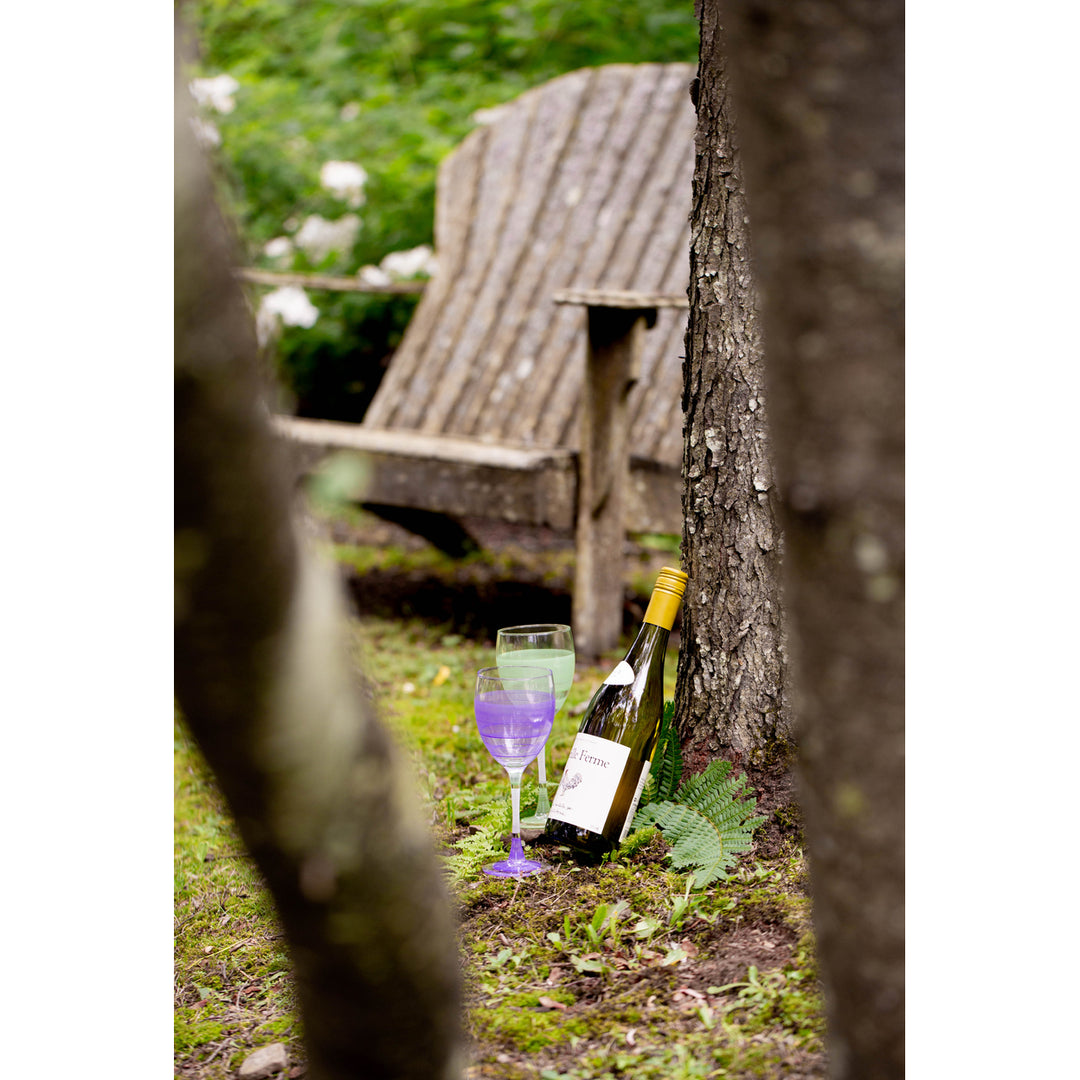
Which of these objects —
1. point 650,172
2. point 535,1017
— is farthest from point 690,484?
point 650,172

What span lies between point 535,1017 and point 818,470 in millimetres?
904

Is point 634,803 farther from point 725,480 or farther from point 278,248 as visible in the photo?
point 278,248

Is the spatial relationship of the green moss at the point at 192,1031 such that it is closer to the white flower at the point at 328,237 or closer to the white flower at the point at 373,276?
the white flower at the point at 373,276

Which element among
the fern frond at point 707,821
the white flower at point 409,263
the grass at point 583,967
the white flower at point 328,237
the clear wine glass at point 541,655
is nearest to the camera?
the grass at point 583,967

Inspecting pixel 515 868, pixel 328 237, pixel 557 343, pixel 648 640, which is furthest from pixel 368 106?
pixel 515 868

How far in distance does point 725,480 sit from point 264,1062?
1.09 metres

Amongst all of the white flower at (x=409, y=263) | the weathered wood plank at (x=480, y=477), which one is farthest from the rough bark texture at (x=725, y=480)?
the white flower at (x=409, y=263)

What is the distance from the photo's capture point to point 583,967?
1.51m

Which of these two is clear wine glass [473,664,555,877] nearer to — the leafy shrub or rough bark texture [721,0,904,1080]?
rough bark texture [721,0,904,1080]

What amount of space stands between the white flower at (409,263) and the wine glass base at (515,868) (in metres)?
3.96

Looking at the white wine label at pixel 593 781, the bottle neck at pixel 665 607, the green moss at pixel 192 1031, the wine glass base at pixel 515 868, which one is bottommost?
the green moss at pixel 192 1031

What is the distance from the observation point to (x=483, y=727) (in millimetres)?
1715

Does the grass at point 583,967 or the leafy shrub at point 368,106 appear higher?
the leafy shrub at point 368,106

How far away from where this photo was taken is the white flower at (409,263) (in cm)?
537
